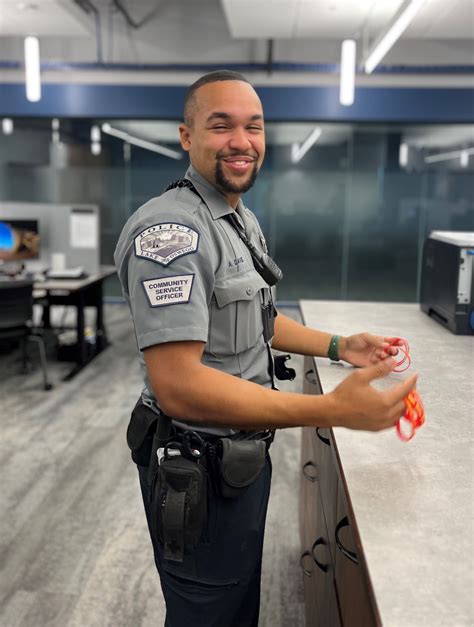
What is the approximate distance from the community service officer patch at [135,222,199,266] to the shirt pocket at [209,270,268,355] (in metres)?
0.12

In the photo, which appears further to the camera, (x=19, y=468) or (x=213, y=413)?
(x=19, y=468)

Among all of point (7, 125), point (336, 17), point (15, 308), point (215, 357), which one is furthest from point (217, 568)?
point (7, 125)

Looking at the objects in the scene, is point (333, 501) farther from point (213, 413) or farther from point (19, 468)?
point (19, 468)

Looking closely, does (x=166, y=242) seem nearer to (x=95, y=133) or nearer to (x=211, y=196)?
(x=211, y=196)

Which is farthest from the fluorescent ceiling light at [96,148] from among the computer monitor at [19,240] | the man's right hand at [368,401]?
the man's right hand at [368,401]

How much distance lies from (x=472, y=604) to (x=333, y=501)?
2.10ft

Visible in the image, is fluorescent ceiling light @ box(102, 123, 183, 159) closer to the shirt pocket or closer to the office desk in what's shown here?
the office desk

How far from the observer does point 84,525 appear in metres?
2.58

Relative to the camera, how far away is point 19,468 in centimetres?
311

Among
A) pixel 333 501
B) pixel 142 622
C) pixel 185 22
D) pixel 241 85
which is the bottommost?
pixel 142 622

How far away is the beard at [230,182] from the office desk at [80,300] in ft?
11.5

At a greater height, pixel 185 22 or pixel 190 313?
pixel 185 22

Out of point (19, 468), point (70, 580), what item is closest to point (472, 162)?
point (19, 468)

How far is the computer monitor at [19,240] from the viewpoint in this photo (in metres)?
4.97
